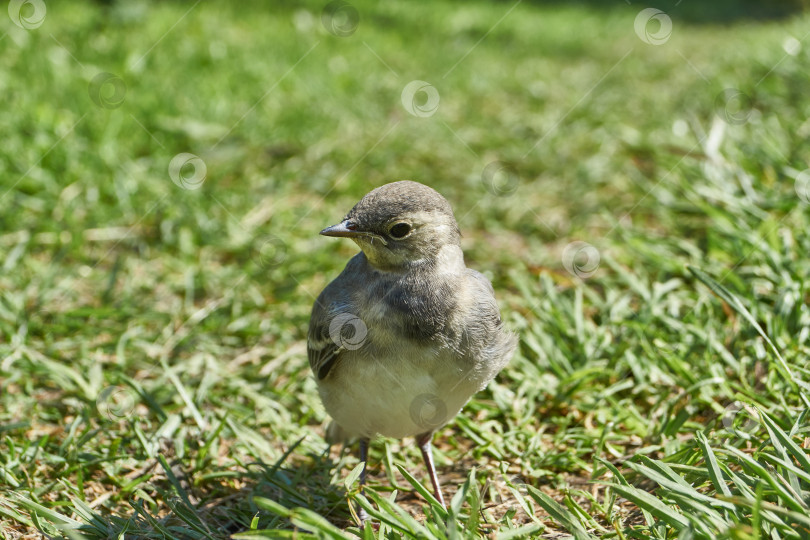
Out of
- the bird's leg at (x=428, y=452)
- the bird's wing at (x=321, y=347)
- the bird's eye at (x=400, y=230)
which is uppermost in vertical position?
the bird's eye at (x=400, y=230)

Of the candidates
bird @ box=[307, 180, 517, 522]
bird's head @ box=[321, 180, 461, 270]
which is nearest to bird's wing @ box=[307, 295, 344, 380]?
bird @ box=[307, 180, 517, 522]

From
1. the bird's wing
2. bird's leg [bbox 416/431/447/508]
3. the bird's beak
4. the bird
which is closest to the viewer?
the bird

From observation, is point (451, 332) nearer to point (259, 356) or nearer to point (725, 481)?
point (725, 481)

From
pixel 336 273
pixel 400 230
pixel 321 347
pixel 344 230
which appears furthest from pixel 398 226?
pixel 336 273

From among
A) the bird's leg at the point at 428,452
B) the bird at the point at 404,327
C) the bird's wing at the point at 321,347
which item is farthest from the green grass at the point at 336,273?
the bird's wing at the point at 321,347

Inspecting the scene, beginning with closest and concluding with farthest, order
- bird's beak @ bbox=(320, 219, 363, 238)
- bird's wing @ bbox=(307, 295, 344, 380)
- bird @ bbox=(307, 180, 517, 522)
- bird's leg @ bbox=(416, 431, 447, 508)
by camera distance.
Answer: bird @ bbox=(307, 180, 517, 522)
bird's beak @ bbox=(320, 219, 363, 238)
bird's wing @ bbox=(307, 295, 344, 380)
bird's leg @ bbox=(416, 431, 447, 508)

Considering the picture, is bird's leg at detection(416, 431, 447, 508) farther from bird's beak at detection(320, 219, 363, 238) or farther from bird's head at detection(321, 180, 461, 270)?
bird's beak at detection(320, 219, 363, 238)

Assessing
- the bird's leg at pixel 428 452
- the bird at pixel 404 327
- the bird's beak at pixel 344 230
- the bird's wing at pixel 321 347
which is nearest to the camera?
the bird at pixel 404 327

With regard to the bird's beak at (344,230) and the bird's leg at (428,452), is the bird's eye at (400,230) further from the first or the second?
the bird's leg at (428,452)

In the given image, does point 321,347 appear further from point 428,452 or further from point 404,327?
point 428,452
